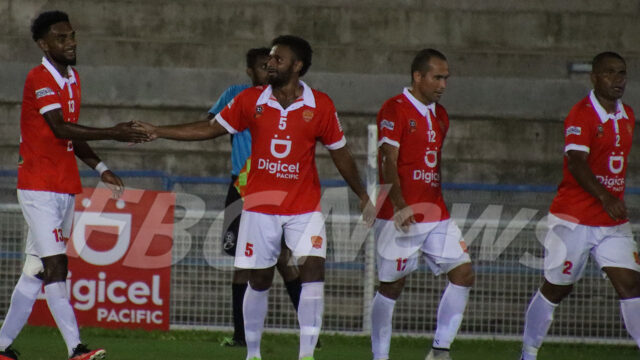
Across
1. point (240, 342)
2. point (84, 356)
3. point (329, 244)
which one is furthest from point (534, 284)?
point (84, 356)

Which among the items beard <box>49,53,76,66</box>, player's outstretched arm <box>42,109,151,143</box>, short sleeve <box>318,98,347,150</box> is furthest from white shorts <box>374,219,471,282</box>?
beard <box>49,53,76,66</box>

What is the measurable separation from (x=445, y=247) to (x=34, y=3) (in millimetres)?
9711

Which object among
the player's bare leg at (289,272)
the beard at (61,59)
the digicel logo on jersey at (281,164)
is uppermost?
the beard at (61,59)

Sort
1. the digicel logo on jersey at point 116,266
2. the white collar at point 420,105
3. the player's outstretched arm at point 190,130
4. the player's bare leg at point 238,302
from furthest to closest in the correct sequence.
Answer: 1. the digicel logo on jersey at point 116,266
2. the player's bare leg at point 238,302
3. the white collar at point 420,105
4. the player's outstretched arm at point 190,130

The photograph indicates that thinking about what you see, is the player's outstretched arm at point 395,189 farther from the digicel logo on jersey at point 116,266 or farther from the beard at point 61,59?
the digicel logo on jersey at point 116,266

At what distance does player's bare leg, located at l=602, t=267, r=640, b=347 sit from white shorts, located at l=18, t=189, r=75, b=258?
11.8ft

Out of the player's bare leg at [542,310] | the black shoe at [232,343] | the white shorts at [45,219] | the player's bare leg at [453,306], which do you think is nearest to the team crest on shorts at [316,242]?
the player's bare leg at [453,306]

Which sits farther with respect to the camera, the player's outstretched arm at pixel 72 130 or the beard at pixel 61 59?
the beard at pixel 61 59

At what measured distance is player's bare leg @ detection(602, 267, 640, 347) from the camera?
7.42 metres

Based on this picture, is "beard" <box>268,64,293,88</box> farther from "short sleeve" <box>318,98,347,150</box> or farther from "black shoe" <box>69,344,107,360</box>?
"black shoe" <box>69,344,107,360</box>

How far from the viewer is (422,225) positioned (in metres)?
7.70

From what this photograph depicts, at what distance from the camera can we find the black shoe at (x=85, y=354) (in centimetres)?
673

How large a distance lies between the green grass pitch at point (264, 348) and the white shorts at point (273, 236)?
1.69 metres

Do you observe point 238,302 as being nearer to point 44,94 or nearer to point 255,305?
point 255,305
